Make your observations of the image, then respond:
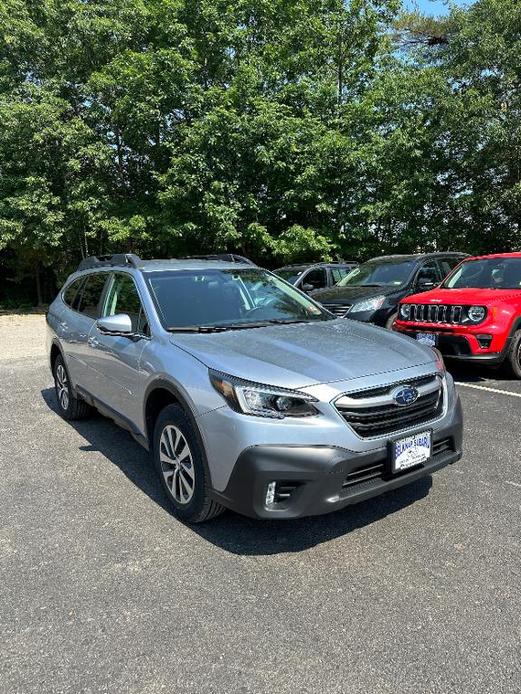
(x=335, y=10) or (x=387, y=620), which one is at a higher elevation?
(x=335, y=10)

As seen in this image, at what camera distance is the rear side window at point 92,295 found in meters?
4.90

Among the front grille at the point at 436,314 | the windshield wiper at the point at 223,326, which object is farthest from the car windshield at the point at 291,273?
the windshield wiper at the point at 223,326

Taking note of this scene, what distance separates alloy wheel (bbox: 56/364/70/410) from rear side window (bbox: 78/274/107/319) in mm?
814

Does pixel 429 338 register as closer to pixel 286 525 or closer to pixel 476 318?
pixel 476 318

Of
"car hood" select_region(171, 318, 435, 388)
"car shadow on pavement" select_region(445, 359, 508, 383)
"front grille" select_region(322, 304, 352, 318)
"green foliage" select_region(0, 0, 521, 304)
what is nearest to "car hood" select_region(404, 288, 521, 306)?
"car shadow on pavement" select_region(445, 359, 508, 383)

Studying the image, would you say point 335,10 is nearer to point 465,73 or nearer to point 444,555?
point 465,73

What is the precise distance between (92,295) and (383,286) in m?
5.60

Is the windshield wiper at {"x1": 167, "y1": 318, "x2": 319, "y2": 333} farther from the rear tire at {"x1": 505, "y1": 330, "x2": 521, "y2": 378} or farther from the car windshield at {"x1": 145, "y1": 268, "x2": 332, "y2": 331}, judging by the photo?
the rear tire at {"x1": 505, "y1": 330, "x2": 521, "y2": 378}

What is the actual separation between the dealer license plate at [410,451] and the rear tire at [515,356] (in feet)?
14.0

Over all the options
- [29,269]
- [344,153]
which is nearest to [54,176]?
[29,269]

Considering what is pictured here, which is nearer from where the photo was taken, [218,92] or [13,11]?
[218,92]

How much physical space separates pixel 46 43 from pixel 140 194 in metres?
5.79

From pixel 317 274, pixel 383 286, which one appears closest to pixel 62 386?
pixel 383 286

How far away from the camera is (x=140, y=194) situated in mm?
19172
